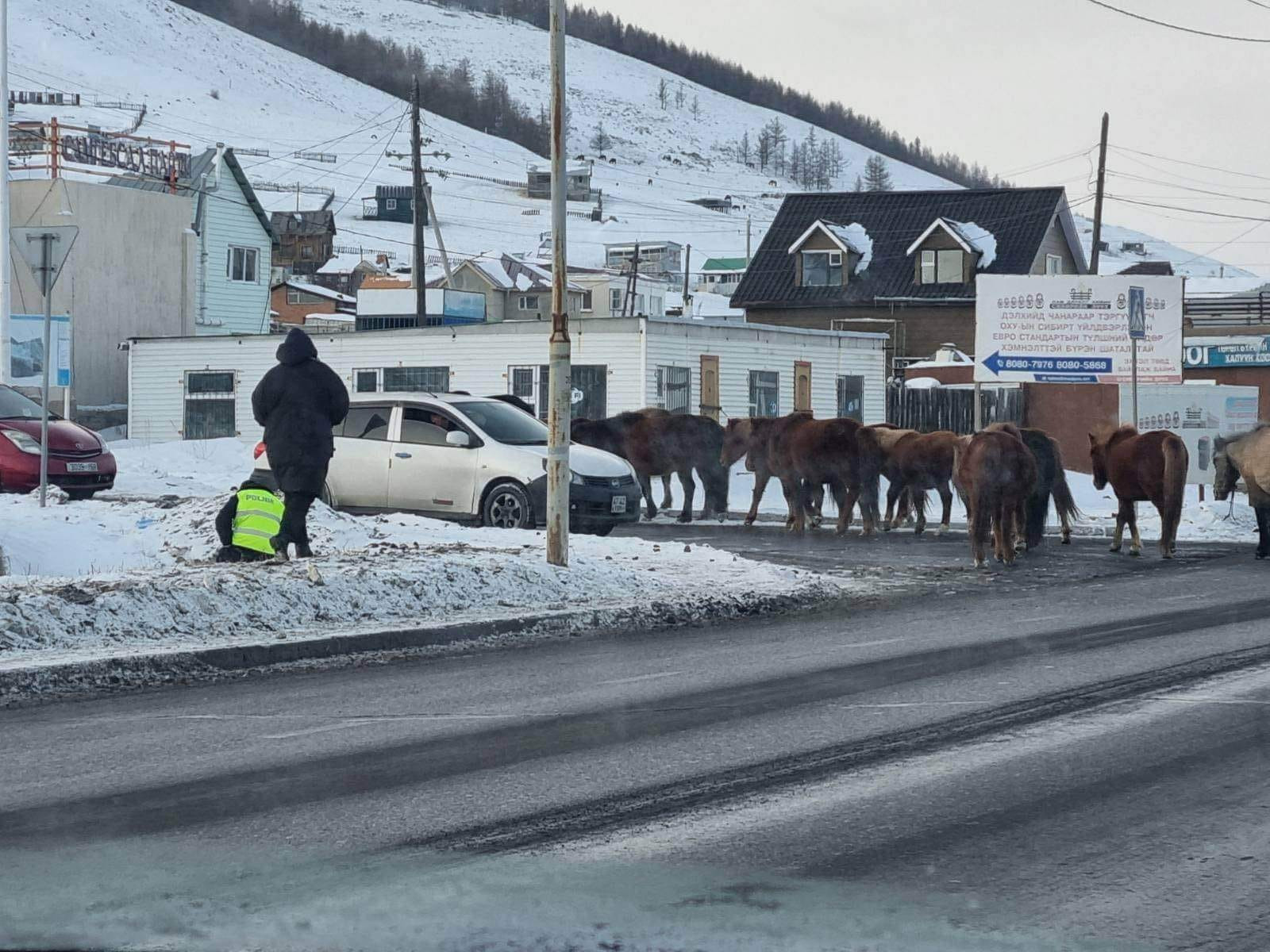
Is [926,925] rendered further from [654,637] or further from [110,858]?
[654,637]

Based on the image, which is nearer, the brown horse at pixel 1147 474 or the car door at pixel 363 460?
the brown horse at pixel 1147 474

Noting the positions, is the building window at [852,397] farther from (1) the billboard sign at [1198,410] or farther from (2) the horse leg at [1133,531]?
(2) the horse leg at [1133,531]

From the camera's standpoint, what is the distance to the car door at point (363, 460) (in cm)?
2075

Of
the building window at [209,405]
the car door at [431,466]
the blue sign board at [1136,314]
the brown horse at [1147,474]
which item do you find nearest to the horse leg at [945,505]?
the brown horse at [1147,474]

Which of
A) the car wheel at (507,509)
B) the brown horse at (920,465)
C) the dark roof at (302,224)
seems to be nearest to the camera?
the car wheel at (507,509)

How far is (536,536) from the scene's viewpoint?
57.6ft

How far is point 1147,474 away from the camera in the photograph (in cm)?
1998

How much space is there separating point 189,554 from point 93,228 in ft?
107

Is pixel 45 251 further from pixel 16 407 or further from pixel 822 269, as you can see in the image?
pixel 822 269

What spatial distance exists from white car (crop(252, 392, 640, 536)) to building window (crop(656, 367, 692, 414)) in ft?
49.9

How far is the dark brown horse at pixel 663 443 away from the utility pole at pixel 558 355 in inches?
435

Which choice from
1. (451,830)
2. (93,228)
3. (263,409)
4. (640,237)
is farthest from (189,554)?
(640,237)

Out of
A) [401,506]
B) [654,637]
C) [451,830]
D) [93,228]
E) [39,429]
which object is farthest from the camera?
Answer: [93,228]

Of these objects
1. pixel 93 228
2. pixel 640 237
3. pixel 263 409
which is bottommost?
pixel 263 409
